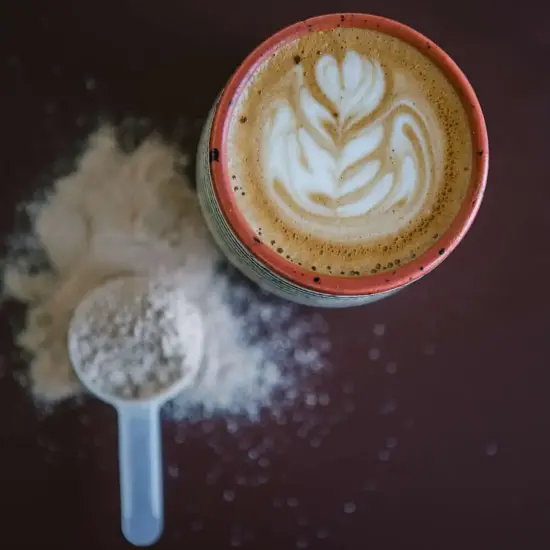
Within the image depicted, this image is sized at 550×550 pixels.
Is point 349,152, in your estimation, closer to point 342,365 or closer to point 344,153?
point 344,153

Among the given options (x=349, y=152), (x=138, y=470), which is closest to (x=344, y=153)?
(x=349, y=152)

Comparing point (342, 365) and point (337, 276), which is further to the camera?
point (342, 365)

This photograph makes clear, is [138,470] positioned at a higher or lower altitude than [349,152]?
lower

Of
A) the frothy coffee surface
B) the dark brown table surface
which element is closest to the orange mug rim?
the frothy coffee surface

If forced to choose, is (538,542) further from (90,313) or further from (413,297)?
(90,313)

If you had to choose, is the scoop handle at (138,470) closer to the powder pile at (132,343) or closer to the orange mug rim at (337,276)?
the powder pile at (132,343)

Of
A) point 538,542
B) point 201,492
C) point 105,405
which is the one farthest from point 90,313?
point 538,542

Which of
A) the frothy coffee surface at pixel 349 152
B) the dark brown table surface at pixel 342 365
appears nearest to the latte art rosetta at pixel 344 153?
the frothy coffee surface at pixel 349 152
